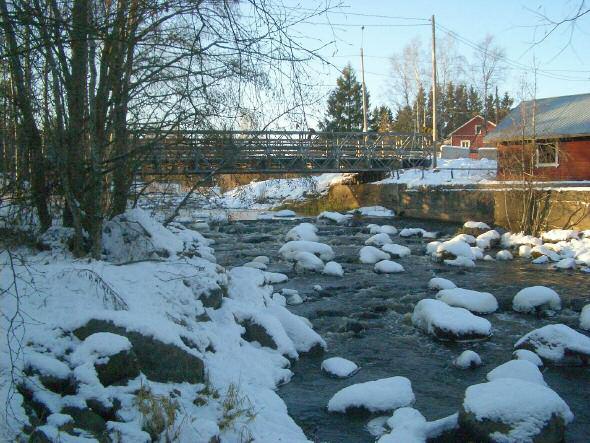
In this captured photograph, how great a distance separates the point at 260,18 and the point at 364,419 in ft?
12.4

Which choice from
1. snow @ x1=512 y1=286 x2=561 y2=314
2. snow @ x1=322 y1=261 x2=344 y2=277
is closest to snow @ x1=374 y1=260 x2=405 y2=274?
snow @ x1=322 y1=261 x2=344 y2=277

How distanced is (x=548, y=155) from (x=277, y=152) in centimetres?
1105

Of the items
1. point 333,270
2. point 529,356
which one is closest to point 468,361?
point 529,356

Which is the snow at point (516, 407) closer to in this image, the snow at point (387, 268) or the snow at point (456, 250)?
the snow at point (387, 268)

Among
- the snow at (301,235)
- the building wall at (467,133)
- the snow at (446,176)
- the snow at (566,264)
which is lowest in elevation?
the snow at (566,264)

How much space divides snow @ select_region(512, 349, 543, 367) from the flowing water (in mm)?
120

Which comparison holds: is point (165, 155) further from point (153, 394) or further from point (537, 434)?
point (537, 434)

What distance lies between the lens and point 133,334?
4.65 meters

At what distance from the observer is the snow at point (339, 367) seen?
21.0 ft

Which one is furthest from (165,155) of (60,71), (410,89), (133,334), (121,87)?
(410,89)

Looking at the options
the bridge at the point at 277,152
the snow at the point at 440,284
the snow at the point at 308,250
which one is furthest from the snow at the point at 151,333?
A: the snow at the point at 308,250

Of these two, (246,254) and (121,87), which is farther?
(246,254)

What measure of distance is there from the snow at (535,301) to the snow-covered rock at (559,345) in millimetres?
1989

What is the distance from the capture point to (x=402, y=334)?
26.4 feet
